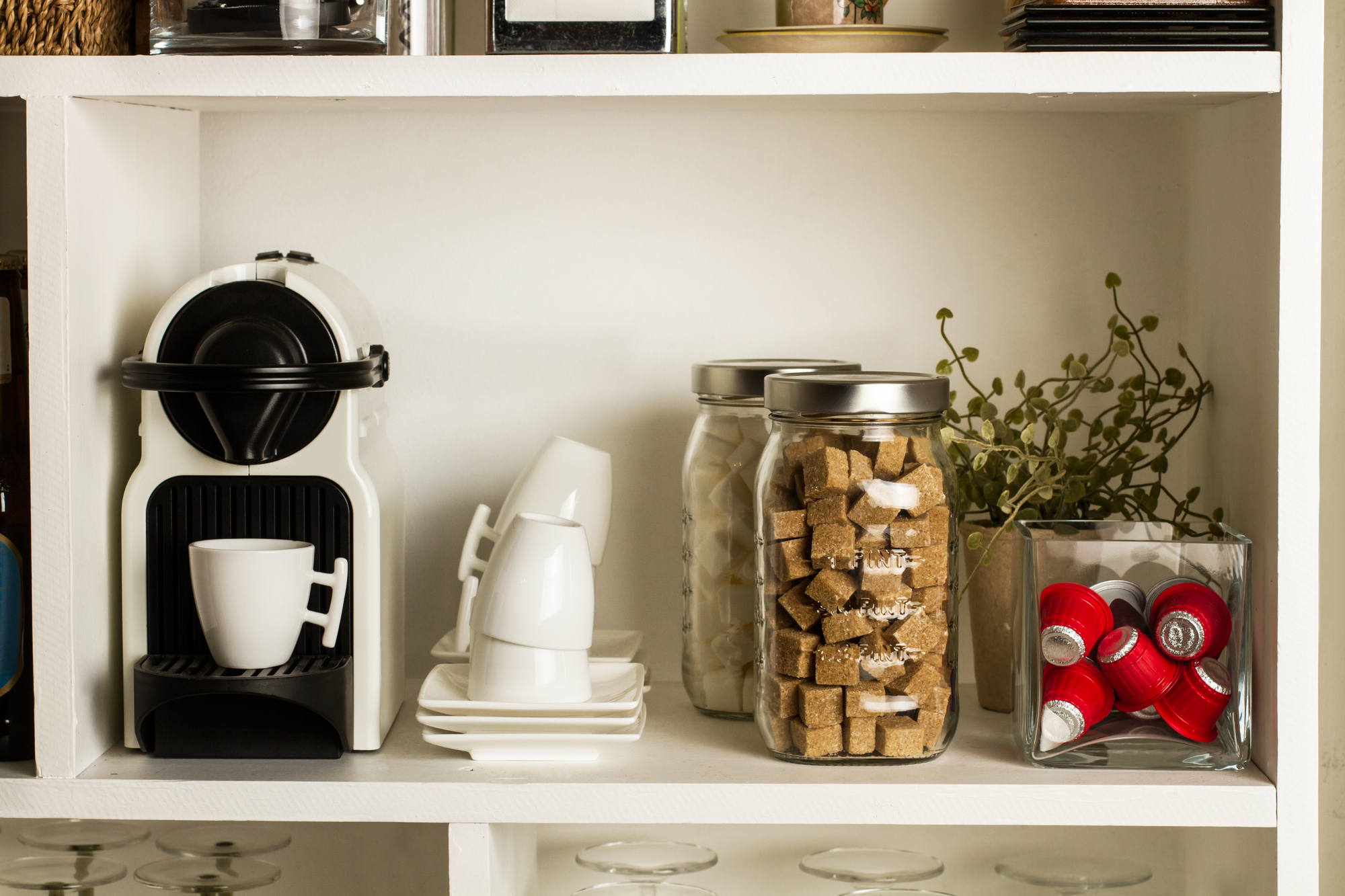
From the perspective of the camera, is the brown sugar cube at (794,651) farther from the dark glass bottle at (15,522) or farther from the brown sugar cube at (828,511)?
the dark glass bottle at (15,522)

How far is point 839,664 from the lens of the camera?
83 centimetres

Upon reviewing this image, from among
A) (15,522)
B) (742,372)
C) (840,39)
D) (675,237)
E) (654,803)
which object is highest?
(840,39)

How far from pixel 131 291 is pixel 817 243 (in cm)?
61

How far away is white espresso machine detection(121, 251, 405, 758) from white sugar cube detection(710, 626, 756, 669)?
285mm

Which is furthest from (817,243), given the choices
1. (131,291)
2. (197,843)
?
(197,843)

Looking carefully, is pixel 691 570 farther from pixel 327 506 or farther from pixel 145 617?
pixel 145 617

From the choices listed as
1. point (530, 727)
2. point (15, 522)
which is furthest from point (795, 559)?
point (15, 522)

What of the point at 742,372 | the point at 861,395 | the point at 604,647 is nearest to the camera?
the point at 861,395

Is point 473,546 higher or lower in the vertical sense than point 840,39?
lower

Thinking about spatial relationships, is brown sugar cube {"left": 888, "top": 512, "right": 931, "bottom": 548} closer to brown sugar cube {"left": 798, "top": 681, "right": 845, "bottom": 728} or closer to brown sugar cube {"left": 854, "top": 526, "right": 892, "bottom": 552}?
brown sugar cube {"left": 854, "top": 526, "right": 892, "bottom": 552}

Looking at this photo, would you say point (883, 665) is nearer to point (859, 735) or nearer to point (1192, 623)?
point (859, 735)

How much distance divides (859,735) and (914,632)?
88mm

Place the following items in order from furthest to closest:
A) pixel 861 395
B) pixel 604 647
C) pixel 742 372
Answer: pixel 604 647
pixel 742 372
pixel 861 395

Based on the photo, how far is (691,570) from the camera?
3.31 feet
